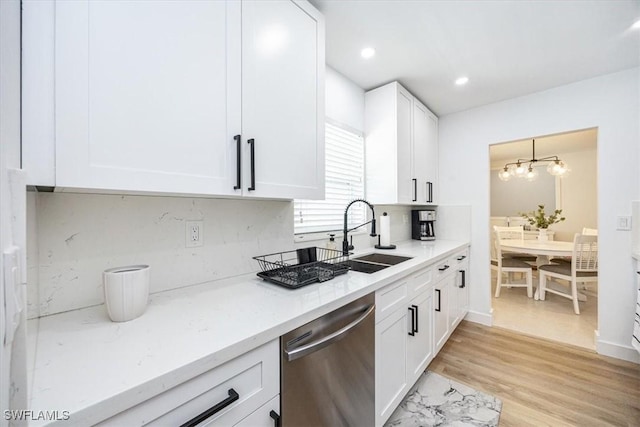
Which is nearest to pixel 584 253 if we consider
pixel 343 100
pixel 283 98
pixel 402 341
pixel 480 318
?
pixel 480 318

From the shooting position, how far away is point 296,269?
56.4 inches

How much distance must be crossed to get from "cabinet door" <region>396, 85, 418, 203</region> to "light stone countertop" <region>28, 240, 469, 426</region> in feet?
4.62

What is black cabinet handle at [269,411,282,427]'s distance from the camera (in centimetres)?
79

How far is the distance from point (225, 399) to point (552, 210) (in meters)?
7.66

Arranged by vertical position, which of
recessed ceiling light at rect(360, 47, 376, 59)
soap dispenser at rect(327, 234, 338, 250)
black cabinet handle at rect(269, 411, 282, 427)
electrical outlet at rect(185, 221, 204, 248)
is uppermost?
recessed ceiling light at rect(360, 47, 376, 59)

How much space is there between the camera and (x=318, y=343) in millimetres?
933

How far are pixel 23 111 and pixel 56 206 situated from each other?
40 centimetres

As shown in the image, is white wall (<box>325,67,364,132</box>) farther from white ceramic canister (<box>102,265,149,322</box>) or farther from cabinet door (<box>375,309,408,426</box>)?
white ceramic canister (<box>102,265,149,322</box>)

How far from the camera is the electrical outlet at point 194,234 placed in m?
1.20

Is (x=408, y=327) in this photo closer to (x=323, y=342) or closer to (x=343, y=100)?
(x=323, y=342)

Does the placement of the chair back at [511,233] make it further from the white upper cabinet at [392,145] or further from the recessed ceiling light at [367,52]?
the recessed ceiling light at [367,52]

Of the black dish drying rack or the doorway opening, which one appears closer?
the black dish drying rack

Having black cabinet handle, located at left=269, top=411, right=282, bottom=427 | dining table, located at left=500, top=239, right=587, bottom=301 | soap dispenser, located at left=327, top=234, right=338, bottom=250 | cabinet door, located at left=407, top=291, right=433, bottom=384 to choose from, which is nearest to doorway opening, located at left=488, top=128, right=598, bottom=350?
dining table, located at left=500, top=239, right=587, bottom=301

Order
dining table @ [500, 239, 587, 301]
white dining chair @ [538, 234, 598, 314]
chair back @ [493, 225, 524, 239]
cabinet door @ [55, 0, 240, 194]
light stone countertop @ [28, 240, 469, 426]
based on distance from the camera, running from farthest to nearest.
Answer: chair back @ [493, 225, 524, 239] < dining table @ [500, 239, 587, 301] < white dining chair @ [538, 234, 598, 314] < cabinet door @ [55, 0, 240, 194] < light stone countertop @ [28, 240, 469, 426]
